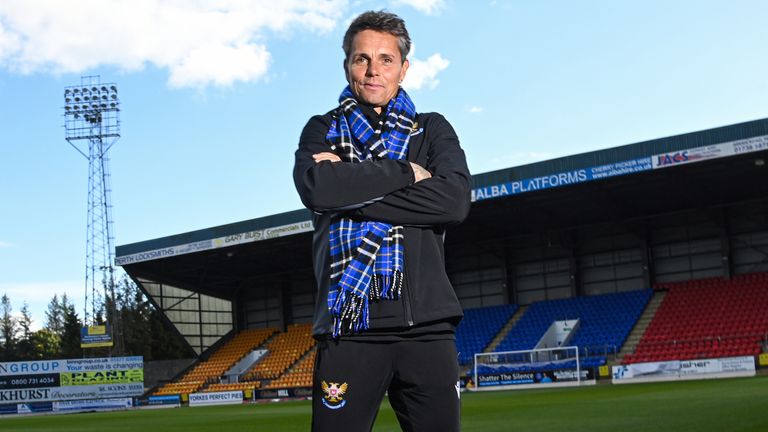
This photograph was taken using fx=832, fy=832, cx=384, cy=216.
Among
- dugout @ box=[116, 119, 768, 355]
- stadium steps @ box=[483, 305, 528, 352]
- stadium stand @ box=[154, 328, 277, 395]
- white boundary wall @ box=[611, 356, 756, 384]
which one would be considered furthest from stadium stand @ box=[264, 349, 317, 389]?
white boundary wall @ box=[611, 356, 756, 384]

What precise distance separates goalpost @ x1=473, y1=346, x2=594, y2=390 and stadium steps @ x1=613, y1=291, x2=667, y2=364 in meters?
1.96

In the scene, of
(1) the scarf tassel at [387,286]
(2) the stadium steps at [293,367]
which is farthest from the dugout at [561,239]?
(1) the scarf tassel at [387,286]

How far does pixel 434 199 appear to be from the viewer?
276 cm

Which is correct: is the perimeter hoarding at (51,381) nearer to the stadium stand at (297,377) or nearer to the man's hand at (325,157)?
the stadium stand at (297,377)

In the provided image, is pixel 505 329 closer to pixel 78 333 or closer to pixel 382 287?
pixel 382 287

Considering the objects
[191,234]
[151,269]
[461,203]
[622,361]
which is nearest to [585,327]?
[622,361]

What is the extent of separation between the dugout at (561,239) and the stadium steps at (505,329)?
1.19m

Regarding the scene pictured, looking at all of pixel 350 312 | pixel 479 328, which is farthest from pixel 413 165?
pixel 479 328

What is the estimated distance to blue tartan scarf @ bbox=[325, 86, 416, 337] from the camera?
2.66m

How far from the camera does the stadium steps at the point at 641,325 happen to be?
110ft

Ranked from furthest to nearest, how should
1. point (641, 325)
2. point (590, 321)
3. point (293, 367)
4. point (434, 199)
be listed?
point (293, 367) < point (590, 321) < point (641, 325) < point (434, 199)

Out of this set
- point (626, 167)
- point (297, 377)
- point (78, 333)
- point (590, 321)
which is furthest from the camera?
point (78, 333)

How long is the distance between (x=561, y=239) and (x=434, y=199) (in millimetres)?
37865

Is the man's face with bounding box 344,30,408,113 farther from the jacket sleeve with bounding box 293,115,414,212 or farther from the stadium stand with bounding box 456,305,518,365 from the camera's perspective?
the stadium stand with bounding box 456,305,518,365
